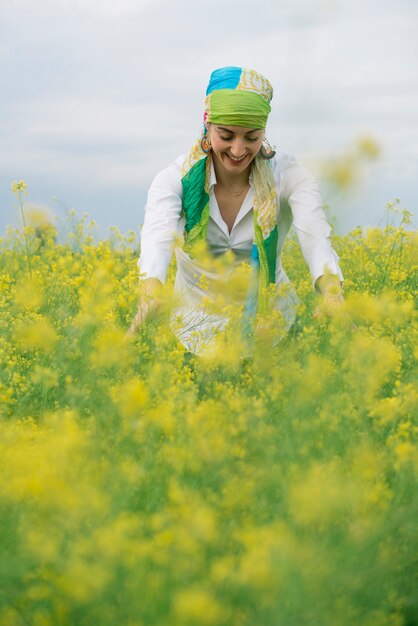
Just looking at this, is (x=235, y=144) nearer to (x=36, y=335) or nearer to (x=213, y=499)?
(x=36, y=335)

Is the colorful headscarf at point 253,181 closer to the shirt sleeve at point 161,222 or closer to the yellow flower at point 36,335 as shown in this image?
the shirt sleeve at point 161,222

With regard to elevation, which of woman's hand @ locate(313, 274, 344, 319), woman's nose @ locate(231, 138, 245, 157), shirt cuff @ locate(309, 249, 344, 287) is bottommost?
woman's hand @ locate(313, 274, 344, 319)

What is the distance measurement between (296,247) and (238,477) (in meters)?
4.37

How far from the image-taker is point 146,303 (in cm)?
347

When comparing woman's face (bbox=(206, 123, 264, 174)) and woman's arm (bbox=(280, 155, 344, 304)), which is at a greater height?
woman's face (bbox=(206, 123, 264, 174))

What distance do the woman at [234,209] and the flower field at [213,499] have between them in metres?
0.63

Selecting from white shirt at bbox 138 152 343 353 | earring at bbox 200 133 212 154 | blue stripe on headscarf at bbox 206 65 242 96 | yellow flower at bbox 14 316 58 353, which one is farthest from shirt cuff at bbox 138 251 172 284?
blue stripe on headscarf at bbox 206 65 242 96

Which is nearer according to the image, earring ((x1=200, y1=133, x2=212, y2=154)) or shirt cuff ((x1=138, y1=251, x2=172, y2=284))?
shirt cuff ((x1=138, y1=251, x2=172, y2=284))

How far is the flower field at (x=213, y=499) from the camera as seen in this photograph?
185 centimetres

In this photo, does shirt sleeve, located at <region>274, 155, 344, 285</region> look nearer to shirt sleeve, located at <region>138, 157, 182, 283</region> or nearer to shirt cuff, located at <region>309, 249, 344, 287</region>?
shirt cuff, located at <region>309, 249, 344, 287</region>

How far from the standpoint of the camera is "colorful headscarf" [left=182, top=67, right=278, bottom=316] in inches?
144

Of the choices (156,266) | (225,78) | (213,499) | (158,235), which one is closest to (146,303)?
(156,266)

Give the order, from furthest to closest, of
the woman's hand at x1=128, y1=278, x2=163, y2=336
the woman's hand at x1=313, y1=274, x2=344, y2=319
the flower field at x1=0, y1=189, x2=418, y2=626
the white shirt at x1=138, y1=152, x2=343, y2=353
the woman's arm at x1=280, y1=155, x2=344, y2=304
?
1. the woman's arm at x1=280, y1=155, x2=344, y2=304
2. the white shirt at x1=138, y1=152, x2=343, y2=353
3. the woman's hand at x1=313, y1=274, x2=344, y2=319
4. the woman's hand at x1=128, y1=278, x2=163, y2=336
5. the flower field at x1=0, y1=189, x2=418, y2=626

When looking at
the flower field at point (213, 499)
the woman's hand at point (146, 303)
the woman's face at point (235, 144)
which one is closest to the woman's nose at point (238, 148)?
the woman's face at point (235, 144)
